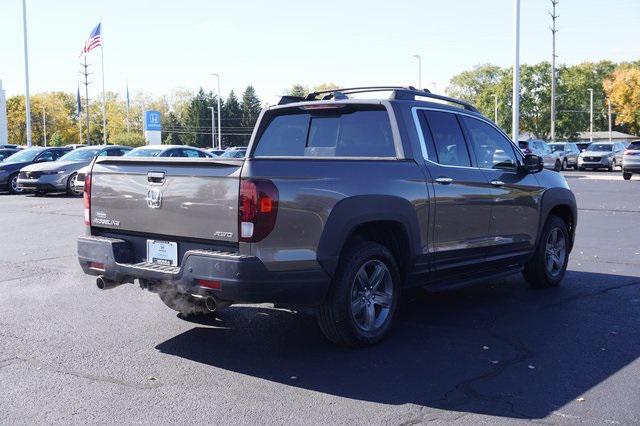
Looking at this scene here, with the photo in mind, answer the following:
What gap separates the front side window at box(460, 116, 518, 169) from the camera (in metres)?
6.68

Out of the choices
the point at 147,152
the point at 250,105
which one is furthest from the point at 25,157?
the point at 250,105

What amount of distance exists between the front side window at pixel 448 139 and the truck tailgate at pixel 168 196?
6.97ft

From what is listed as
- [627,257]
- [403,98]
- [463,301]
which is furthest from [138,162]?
[627,257]

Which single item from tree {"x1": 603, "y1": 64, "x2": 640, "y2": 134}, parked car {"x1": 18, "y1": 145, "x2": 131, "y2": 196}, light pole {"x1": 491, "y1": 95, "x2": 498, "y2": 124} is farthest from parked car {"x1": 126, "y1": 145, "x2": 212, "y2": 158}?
light pole {"x1": 491, "y1": 95, "x2": 498, "y2": 124}

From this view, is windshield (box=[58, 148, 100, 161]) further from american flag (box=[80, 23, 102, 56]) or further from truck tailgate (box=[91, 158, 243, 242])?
american flag (box=[80, 23, 102, 56])

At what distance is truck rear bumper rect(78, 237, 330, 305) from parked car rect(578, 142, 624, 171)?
39.9 m

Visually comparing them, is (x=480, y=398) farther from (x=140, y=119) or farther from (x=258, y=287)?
(x=140, y=119)

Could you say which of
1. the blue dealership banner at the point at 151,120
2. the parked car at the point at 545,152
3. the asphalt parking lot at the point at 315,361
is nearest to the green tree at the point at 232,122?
the blue dealership banner at the point at 151,120

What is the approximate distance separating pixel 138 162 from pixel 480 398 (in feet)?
9.91

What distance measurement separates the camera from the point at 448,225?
6047 millimetres

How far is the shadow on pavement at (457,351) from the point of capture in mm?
4438

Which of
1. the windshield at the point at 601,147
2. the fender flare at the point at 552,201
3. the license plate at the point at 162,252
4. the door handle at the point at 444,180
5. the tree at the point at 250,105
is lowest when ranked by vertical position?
the license plate at the point at 162,252

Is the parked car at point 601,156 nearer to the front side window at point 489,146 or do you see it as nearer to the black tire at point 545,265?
the black tire at point 545,265

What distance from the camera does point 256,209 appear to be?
4629 millimetres
